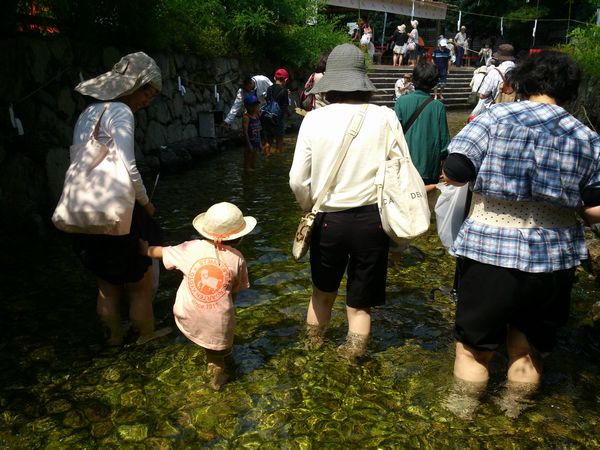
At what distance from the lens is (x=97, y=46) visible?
8359 mm

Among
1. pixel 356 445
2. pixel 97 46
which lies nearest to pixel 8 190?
pixel 97 46

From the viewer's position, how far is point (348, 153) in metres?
3.32

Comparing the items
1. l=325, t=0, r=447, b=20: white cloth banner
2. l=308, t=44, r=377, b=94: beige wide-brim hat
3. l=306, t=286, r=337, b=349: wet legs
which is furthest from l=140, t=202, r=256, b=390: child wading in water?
l=325, t=0, r=447, b=20: white cloth banner

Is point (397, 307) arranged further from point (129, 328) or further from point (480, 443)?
point (129, 328)

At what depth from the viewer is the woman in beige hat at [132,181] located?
3543mm

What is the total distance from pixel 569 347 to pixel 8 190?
5.94m

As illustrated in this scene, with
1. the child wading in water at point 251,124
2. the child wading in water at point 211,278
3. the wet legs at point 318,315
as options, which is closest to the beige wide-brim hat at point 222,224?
the child wading in water at point 211,278

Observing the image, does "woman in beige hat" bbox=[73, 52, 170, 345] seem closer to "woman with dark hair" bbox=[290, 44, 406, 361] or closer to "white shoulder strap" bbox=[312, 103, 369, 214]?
"woman with dark hair" bbox=[290, 44, 406, 361]

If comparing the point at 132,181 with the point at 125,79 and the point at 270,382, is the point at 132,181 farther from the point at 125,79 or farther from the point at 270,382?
the point at 270,382

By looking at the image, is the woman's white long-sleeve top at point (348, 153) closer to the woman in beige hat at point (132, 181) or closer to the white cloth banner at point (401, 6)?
the woman in beige hat at point (132, 181)

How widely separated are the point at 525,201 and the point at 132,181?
233cm

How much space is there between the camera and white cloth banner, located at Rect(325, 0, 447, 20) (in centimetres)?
2498

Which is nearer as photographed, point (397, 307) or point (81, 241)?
point (81, 241)

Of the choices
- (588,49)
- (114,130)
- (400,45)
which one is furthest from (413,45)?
(114,130)
